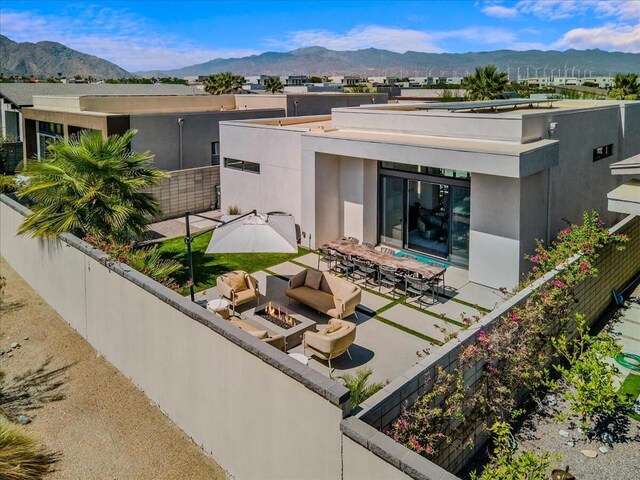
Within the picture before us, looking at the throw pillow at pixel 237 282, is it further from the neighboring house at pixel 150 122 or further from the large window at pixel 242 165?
the neighboring house at pixel 150 122

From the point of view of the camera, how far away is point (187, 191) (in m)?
23.5

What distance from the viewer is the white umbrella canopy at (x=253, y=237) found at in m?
12.8

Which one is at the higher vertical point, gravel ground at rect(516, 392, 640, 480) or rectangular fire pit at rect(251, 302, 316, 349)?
rectangular fire pit at rect(251, 302, 316, 349)

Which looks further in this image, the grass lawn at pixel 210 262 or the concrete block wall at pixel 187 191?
the concrete block wall at pixel 187 191

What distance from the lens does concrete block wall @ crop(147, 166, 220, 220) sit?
2277 cm

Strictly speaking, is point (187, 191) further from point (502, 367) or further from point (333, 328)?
point (502, 367)

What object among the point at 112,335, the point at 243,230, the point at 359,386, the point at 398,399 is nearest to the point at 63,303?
the point at 112,335

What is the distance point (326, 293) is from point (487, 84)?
4061 cm

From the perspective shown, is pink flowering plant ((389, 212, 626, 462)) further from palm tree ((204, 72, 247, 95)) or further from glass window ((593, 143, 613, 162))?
palm tree ((204, 72, 247, 95))

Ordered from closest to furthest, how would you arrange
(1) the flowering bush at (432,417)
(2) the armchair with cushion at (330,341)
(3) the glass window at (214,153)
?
(1) the flowering bush at (432,417)
(2) the armchair with cushion at (330,341)
(3) the glass window at (214,153)

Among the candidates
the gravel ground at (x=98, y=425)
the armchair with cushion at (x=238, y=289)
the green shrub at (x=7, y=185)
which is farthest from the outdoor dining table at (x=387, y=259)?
the green shrub at (x=7, y=185)

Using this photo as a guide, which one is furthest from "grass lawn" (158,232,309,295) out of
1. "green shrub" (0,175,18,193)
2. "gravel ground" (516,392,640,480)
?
"gravel ground" (516,392,640,480)

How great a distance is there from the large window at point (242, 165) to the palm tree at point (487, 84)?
1275 inches

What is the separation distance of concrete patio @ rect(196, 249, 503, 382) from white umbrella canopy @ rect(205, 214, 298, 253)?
156cm
